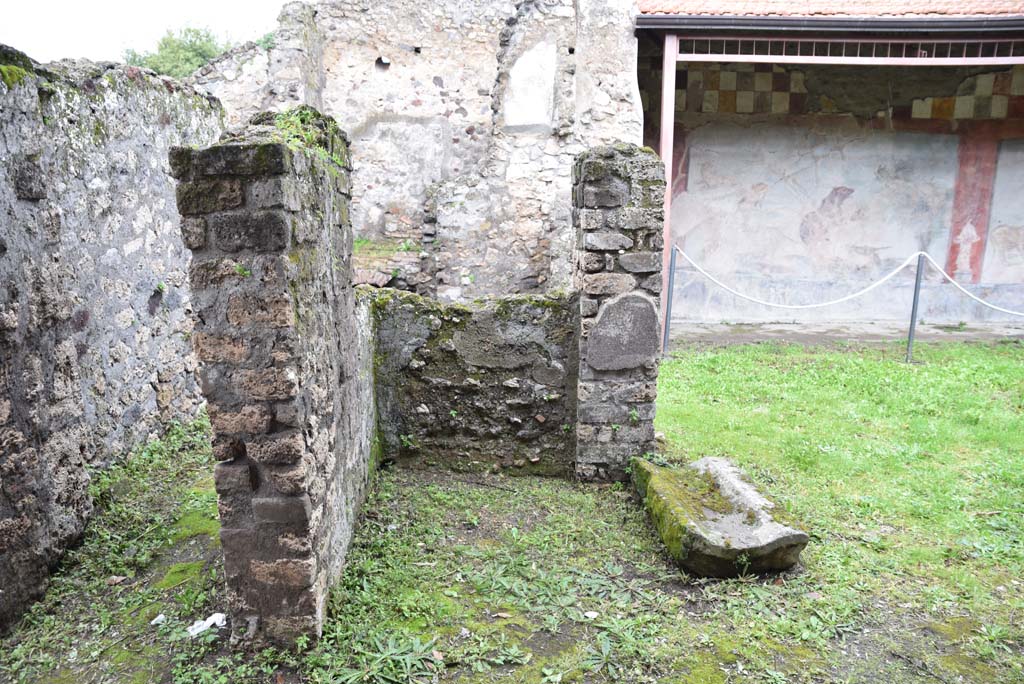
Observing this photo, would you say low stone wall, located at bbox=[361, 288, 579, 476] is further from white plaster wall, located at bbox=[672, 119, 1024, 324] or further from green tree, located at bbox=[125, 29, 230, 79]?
green tree, located at bbox=[125, 29, 230, 79]

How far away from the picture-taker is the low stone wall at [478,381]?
15.4 ft

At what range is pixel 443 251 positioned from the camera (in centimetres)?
878

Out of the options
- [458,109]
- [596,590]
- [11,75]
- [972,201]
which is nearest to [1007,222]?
[972,201]

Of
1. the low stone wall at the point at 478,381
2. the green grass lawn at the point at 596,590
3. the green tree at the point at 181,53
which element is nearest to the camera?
the green grass lawn at the point at 596,590

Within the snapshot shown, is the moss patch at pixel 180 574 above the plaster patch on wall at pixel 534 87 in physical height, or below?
below

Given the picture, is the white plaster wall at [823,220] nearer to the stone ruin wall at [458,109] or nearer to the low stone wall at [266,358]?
the stone ruin wall at [458,109]

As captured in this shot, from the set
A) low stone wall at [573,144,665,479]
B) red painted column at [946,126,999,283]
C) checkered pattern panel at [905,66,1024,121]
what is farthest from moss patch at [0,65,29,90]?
red painted column at [946,126,999,283]

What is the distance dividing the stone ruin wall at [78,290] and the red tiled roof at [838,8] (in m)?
6.05

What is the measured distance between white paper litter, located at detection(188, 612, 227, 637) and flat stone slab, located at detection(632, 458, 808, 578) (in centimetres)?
217

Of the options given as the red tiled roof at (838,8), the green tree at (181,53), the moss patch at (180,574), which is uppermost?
the green tree at (181,53)

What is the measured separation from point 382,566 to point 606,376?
190 cm

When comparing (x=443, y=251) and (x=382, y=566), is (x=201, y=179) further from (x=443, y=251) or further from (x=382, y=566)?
(x=443, y=251)

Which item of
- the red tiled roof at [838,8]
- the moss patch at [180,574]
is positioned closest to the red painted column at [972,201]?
the red tiled roof at [838,8]

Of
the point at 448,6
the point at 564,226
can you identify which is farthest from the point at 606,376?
the point at 448,6
